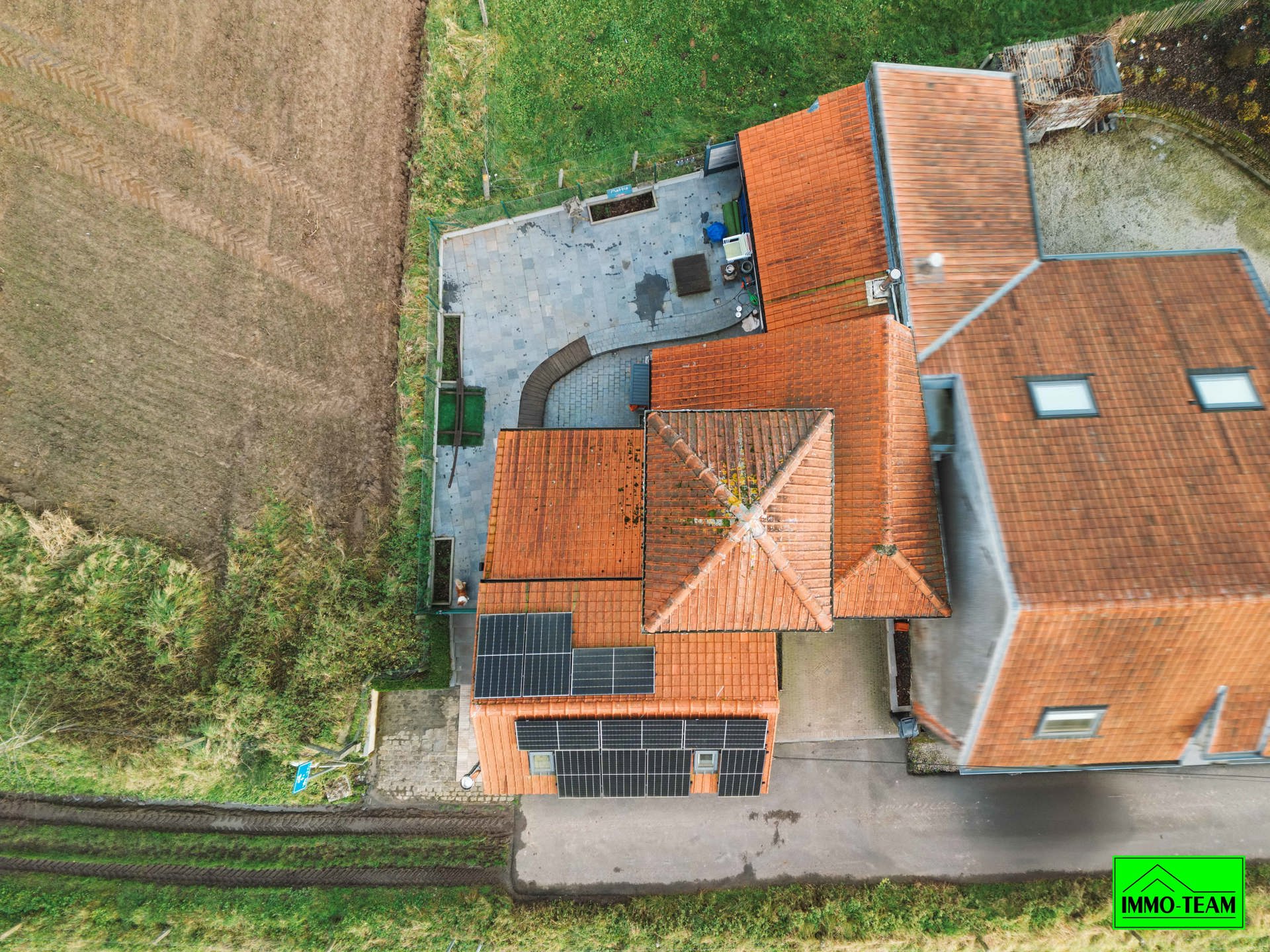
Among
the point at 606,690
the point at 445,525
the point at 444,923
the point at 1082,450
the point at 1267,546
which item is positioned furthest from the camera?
the point at 445,525

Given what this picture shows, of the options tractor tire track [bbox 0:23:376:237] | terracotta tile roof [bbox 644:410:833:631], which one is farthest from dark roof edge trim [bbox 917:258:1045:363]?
tractor tire track [bbox 0:23:376:237]

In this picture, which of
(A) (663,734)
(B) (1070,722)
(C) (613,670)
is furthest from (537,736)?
(B) (1070,722)

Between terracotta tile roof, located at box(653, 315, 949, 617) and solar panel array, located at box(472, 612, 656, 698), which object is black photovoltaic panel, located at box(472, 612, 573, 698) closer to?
solar panel array, located at box(472, 612, 656, 698)

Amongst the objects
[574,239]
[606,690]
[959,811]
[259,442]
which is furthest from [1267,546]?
[259,442]

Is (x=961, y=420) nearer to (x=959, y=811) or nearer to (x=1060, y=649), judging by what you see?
(x=1060, y=649)

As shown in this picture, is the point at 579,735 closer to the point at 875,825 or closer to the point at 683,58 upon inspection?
the point at 875,825

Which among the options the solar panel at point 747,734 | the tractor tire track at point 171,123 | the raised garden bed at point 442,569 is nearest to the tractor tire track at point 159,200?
the tractor tire track at point 171,123
